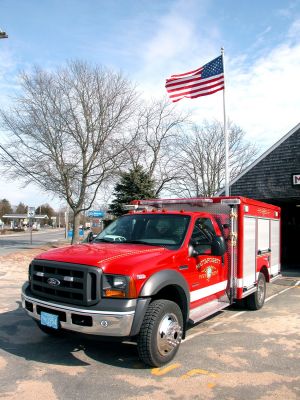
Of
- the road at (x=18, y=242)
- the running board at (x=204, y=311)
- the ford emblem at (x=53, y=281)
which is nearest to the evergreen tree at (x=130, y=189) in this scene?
the road at (x=18, y=242)

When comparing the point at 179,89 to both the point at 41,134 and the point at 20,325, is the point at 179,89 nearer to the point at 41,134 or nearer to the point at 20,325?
the point at 20,325

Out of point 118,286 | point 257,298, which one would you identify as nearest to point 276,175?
point 257,298

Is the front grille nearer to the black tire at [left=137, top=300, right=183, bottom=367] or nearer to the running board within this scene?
the black tire at [left=137, top=300, right=183, bottom=367]

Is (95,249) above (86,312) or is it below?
above

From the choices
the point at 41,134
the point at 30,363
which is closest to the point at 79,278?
the point at 30,363

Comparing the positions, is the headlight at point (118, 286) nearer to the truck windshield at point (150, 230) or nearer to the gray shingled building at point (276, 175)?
the truck windshield at point (150, 230)

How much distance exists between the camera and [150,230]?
238 inches

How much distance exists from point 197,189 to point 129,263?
36.8m

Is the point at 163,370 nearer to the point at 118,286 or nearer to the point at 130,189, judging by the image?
the point at 118,286

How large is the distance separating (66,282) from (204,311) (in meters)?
2.23

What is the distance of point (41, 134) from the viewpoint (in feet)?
76.4

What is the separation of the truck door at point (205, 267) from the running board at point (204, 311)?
8 cm

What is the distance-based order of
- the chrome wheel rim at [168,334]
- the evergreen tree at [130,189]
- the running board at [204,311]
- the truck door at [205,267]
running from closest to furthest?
the chrome wheel rim at [168,334]
the running board at [204,311]
the truck door at [205,267]
the evergreen tree at [130,189]

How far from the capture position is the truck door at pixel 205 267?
5691 mm
